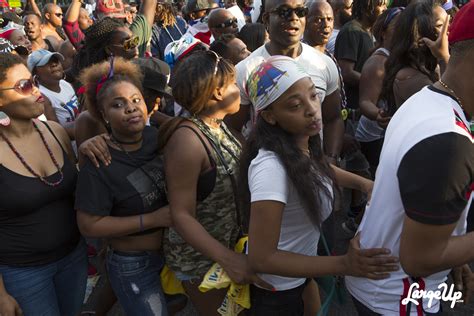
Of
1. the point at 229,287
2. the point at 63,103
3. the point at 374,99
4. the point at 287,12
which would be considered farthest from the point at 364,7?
the point at 229,287

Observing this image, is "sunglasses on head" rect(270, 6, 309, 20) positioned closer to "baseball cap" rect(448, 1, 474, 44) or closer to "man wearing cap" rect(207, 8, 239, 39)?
"man wearing cap" rect(207, 8, 239, 39)

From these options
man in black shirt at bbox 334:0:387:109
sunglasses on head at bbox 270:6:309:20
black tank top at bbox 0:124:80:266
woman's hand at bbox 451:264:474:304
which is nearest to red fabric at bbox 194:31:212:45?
man in black shirt at bbox 334:0:387:109

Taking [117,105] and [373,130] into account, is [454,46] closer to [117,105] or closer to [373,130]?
[117,105]

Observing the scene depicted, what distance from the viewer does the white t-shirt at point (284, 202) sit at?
1.66 m

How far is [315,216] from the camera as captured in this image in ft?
6.04

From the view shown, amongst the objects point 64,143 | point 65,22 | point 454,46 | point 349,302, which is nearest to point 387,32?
point 349,302

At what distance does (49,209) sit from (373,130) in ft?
Answer: 8.93

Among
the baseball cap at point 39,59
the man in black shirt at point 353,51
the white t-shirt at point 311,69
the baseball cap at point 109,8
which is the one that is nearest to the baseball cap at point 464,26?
the white t-shirt at point 311,69

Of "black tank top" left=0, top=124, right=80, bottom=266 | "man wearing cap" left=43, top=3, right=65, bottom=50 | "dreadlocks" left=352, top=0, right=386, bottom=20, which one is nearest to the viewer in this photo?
"black tank top" left=0, top=124, right=80, bottom=266

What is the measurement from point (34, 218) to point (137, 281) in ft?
1.98

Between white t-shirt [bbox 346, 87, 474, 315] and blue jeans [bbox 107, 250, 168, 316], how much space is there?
1.09 meters

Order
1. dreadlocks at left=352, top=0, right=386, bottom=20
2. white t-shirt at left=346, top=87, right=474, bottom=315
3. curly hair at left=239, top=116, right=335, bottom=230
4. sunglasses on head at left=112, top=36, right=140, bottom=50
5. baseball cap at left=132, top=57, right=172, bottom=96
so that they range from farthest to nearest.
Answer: dreadlocks at left=352, top=0, right=386, bottom=20, sunglasses on head at left=112, top=36, right=140, bottom=50, baseball cap at left=132, top=57, right=172, bottom=96, curly hair at left=239, top=116, right=335, bottom=230, white t-shirt at left=346, top=87, right=474, bottom=315

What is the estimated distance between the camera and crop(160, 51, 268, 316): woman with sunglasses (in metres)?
2.02

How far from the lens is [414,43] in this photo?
315 cm
